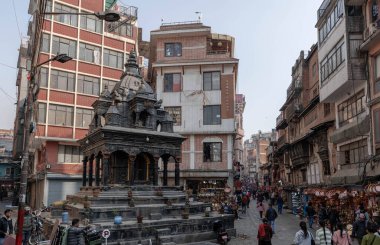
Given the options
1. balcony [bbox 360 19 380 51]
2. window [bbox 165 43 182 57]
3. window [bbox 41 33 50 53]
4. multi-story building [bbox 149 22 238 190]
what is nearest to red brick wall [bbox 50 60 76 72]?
window [bbox 41 33 50 53]

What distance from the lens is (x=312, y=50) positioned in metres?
38.0

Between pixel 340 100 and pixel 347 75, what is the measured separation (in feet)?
17.1

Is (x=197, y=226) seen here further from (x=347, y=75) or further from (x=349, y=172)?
(x=347, y=75)

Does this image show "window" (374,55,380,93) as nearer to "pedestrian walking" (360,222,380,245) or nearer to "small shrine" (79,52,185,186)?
"small shrine" (79,52,185,186)

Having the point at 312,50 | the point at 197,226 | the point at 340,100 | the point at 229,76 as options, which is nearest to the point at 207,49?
the point at 229,76

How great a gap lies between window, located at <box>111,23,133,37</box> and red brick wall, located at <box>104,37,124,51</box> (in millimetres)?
971

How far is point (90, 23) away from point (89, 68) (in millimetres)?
4605

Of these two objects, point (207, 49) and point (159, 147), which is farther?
point (207, 49)

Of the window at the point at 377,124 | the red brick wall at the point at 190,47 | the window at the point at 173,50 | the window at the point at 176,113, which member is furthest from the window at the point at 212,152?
the window at the point at 377,124

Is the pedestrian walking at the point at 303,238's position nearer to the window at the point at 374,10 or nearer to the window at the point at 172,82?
the window at the point at 374,10

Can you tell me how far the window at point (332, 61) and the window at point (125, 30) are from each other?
Answer: 20730mm

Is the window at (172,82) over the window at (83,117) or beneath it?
over

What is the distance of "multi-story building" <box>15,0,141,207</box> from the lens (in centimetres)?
3391

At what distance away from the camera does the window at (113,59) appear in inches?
1517
